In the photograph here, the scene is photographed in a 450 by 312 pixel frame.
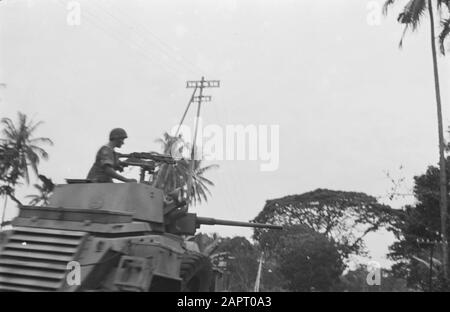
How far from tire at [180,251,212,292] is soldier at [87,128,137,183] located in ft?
4.06

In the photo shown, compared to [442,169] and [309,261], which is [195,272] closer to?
[442,169]

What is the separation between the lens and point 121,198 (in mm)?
6590

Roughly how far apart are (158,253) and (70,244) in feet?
2.99

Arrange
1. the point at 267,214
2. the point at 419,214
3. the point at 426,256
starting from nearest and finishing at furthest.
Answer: the point at 419,214 → the point at 426,256 → the point at 267,214

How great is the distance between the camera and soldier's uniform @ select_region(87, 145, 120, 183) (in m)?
7.03

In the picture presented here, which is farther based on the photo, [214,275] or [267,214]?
[267,214]

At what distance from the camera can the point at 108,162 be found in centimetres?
699

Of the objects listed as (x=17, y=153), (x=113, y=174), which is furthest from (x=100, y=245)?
(x=17, y=153)

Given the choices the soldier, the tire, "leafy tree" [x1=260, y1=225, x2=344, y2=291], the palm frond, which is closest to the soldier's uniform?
the soldier

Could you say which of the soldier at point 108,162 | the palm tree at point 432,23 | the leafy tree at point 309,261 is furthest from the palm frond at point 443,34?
the leafy tree at point 309,261

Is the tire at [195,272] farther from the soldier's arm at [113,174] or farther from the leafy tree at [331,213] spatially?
the leafy tree at [331,213]

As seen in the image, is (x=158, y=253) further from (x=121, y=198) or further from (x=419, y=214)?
(x=419, y=214)

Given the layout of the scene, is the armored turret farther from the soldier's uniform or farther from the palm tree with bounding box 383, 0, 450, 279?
the palm tree with bounding box 383, 0, 450, 279
